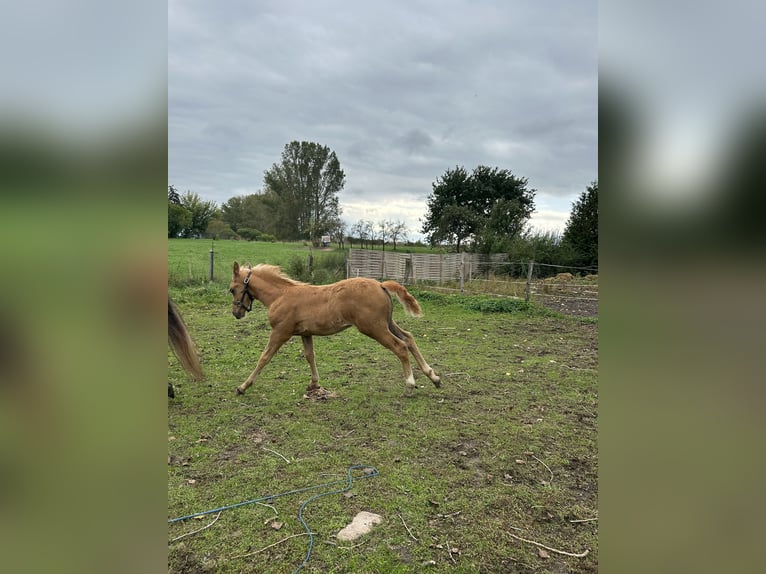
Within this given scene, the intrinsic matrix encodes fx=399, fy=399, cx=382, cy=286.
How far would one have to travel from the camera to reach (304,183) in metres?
45.9

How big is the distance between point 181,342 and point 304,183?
44.3 meters

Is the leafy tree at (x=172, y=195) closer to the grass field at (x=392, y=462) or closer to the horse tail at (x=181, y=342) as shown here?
the grass field at (x=392, y=462)

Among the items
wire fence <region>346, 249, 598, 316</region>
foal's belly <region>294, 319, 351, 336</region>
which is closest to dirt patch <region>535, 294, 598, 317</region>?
wire fence <region>346, 249, 598, 316</region>

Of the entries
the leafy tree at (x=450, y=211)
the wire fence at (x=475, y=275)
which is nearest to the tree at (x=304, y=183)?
the leafy tree at (x=450, y=211)

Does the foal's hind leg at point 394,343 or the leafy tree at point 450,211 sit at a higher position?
the leafy tree at point 450,211

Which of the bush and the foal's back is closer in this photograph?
the foal's back

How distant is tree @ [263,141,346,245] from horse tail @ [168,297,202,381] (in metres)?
39.9

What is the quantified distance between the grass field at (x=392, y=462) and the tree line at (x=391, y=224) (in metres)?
9.52

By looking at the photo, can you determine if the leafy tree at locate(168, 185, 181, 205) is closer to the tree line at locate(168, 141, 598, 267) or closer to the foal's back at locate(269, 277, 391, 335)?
the foal's back at locate(269, 277, 391, 335)

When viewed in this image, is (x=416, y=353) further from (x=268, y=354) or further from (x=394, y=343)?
(x=268, y=354)

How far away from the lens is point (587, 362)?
20.8ft

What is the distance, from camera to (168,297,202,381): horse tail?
3936mm

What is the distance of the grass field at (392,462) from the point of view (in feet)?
7.15
